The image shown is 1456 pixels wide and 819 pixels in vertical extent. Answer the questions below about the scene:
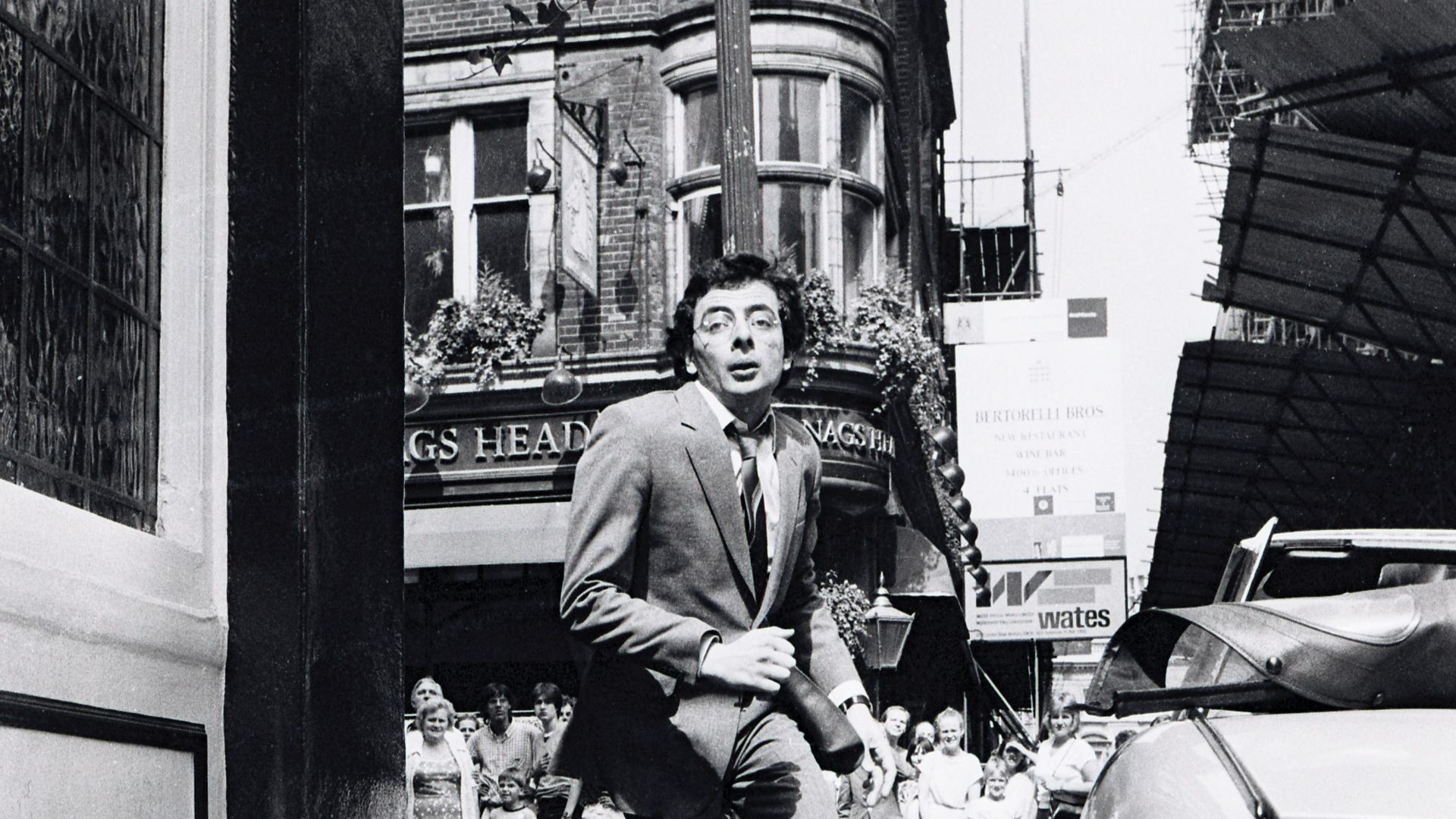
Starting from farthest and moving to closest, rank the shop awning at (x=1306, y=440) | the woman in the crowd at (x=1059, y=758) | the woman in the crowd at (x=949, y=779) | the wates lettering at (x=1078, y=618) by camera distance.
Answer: the wates lettering at (x=1078, y=618)
the shop awning at (x=1306, y=440)
the woman in the crowd at (x=949, y=779)
the woman in the crowd at (x=1059, y=758)

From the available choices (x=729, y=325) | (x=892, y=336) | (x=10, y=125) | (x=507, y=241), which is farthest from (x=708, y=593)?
(x=507, y=241)

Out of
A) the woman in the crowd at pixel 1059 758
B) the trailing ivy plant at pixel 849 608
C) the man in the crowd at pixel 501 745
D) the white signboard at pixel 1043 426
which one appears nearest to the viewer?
the man in the crowd at pixel 501 745

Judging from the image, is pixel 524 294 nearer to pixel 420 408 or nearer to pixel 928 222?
pixel 420 408

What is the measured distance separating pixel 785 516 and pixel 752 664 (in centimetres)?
52

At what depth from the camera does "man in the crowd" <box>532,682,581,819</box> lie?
40.9 ft

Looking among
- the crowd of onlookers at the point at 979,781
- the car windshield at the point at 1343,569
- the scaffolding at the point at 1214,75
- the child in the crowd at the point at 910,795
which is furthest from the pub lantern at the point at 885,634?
the scaffolding at the point at 1214,75

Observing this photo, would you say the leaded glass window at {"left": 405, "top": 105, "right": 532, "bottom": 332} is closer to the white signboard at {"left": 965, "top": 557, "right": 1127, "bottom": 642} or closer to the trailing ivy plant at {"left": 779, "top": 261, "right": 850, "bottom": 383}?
the trailing ivy plant at {"left": 779, "top": 261, "right": 850, "bottom": 383}

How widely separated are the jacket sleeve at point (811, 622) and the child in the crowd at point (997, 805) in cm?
958

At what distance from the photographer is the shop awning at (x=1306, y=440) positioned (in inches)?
827

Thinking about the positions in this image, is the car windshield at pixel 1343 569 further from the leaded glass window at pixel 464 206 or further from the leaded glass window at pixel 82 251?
the leaded glass window at pixel 464 206

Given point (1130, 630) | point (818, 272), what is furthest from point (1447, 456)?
point (1130, 630)

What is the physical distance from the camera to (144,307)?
14.9 ft

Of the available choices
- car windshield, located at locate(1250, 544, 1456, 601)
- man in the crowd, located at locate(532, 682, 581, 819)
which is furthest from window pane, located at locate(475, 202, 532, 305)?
car windshield, located at locate(1250, 544, 1456, 601)

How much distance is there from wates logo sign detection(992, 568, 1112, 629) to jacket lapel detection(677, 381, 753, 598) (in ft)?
70.5
